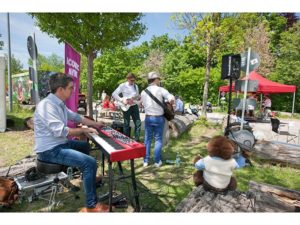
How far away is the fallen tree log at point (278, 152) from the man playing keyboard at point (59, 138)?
153 inches

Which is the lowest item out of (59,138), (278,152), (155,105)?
(278,152)

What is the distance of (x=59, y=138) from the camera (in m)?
2.89

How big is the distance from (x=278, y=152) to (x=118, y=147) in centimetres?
401

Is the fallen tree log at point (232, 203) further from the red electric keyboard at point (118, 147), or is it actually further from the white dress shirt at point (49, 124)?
the white dress shirt at point (49, 124)

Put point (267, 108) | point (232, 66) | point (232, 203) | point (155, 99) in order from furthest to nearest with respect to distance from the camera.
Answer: point (267, 108), point (232, 66), point (155, 99), point (232, 203)

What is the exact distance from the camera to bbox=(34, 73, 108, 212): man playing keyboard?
2.73m

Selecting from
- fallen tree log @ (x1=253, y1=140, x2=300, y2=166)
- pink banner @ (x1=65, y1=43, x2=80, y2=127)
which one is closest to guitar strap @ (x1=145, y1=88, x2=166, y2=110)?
pink banner @ (x1=65, y1=43, x2=80, y2=127)

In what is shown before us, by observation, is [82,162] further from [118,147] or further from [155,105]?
[155,105]

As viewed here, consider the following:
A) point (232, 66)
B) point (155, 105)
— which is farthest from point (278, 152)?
point (155, 105)

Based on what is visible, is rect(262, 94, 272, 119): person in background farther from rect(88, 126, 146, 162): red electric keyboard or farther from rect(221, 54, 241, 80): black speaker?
rect(88, 126, 146, 162): red electric keyboard

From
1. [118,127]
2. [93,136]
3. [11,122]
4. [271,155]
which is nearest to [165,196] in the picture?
[93,136]

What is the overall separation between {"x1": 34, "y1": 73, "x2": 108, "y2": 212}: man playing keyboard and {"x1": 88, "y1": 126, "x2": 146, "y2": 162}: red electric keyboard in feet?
0.69

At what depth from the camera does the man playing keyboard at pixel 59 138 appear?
2.73 m
